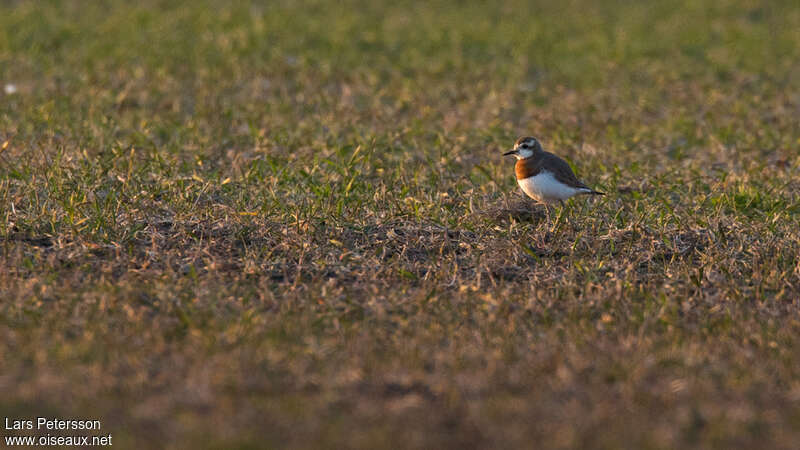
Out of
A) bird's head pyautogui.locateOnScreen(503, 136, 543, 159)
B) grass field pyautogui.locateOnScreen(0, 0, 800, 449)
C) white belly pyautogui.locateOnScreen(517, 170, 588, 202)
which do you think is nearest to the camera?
grass field pyautogui.locateOnScreen(0, 0, 800, 449)

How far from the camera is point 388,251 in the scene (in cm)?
667

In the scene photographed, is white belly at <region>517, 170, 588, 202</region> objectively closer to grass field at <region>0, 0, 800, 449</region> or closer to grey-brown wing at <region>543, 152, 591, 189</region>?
grey-brown wing at <region>543, 152, 591, 189</region>

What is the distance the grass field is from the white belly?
0.17 metres

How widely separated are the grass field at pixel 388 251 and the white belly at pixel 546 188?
0.54 ft

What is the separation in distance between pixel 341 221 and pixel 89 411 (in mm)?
2977

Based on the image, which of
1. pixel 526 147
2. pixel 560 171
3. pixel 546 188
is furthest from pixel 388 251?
pixel 526 147

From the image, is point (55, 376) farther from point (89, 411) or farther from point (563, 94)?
point (563, 94)

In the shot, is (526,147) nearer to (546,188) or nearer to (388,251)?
(546,188)

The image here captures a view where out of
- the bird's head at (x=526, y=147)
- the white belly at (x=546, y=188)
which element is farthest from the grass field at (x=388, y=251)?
the bird's head at (x=526, y=147)

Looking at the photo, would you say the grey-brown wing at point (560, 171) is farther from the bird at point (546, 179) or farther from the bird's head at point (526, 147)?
the bird's head at point (526, 147)

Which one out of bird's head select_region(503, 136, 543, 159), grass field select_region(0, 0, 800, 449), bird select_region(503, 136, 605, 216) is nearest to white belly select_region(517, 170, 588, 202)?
bird select_region(503, 136, 605, 216)

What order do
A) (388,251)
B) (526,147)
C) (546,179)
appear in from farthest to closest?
(526,147)
(546,179)
(388,251)

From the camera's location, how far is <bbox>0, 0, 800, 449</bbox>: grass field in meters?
4.57

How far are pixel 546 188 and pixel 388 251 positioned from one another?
1.32 metres
